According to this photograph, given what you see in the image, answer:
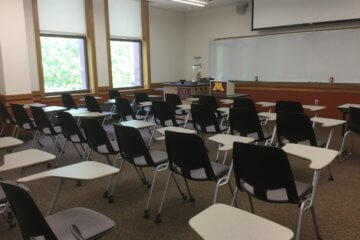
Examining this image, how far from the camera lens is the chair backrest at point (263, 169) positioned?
190 cm

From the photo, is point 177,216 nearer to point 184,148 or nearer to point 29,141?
point 184,148

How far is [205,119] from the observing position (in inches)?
173

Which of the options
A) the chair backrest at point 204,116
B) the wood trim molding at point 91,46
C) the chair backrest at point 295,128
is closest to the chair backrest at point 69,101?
the wood trim molding at point 91,46

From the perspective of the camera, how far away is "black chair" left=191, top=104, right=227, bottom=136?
432cm

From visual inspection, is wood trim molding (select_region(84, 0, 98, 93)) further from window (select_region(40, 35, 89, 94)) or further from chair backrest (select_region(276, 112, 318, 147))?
chair backrest (select_region(276, 112, 318, 147))

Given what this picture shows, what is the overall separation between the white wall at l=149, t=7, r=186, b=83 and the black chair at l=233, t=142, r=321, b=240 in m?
7.28

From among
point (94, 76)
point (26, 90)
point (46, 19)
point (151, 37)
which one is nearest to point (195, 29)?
point (151, 37)

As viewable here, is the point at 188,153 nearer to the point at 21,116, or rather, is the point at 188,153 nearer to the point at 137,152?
the point at 137,152

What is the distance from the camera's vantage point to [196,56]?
9.72 meters

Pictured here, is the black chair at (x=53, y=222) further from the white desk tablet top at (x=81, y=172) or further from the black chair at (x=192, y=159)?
the black chair at (x=192, y=159)

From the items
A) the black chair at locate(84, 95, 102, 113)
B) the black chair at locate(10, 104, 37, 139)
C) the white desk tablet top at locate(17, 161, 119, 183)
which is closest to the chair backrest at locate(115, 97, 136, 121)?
the black chair at locate(84, 95, 102, 113)

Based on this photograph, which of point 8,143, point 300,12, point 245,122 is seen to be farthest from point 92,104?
point 300,12

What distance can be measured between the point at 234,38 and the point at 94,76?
4044mm

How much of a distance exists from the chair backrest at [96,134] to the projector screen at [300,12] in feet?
19.1
